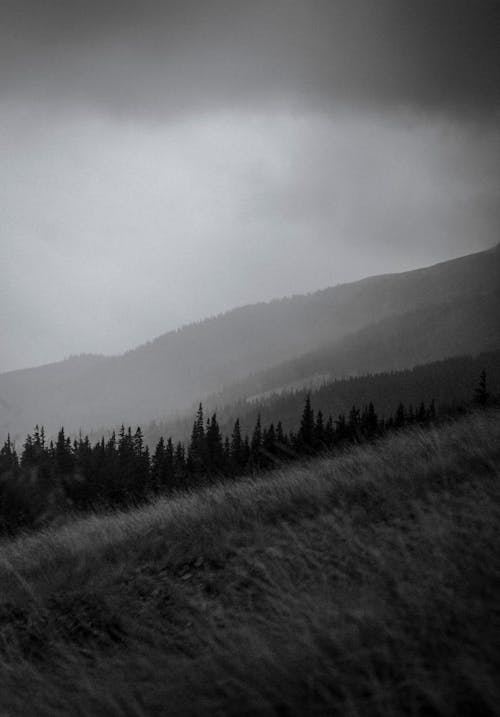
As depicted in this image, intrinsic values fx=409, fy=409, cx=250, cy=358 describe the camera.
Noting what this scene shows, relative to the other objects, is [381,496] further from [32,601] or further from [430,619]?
[32,601]

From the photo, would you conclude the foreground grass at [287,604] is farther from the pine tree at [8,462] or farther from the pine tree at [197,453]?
the pine tree at [197,453]

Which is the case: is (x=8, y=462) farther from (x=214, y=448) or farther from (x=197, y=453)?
(x=214, y=448)

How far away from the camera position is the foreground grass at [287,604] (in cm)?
209

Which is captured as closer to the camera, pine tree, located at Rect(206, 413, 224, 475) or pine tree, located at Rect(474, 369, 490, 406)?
pine tree, located at Rect(474, 369, 490, 406)

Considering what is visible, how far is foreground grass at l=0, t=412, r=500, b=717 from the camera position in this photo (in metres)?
2.09

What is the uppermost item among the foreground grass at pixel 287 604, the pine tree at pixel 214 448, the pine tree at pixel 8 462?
the foreground grass at pixel 287 604

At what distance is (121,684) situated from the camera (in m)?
2.79

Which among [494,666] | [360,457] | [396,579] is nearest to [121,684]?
[396,579]

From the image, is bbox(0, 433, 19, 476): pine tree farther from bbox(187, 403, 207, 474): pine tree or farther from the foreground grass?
the foreground grass

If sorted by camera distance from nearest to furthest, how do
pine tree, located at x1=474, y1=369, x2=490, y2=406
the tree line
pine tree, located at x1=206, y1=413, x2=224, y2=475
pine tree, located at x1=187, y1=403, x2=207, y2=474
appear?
pine tree, located at x1=474, y1=369, x2=490, y2=406, the tree line, pine tree, located at x1=187, y1=403, x2=207, y2=474, pine tree, located at x1=206, y1=413, x2=224, y2=475

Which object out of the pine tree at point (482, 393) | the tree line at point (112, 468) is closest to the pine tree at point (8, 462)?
the tree line at point (112, 468)

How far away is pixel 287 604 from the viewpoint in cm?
340

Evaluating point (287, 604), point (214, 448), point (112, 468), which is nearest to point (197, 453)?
point (214, 448)

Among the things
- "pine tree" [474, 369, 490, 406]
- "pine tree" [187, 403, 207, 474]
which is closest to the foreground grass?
"pine tree" [474, 369, 490, 406]
